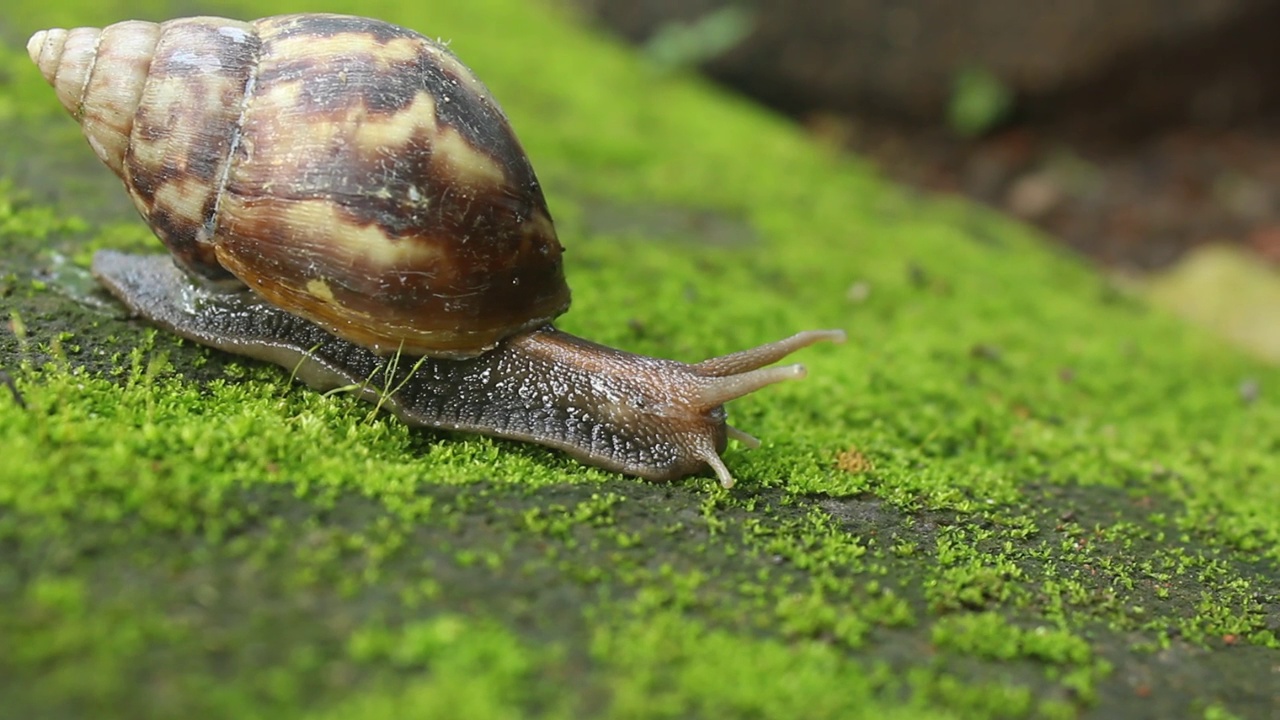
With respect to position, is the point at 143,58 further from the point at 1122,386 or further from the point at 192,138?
the point at 1122,386

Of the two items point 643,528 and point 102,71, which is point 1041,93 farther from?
point 102,71

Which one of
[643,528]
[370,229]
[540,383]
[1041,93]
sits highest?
[1041,93]

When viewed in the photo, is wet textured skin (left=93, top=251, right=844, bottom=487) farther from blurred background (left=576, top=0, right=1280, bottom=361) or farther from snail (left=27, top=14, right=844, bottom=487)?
blurred background (left=576, top=0, right=1280, bottom=361)

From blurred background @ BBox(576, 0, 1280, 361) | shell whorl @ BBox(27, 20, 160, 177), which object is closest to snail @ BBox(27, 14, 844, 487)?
shell whorl @ BBox(27, 20, 160, 177)

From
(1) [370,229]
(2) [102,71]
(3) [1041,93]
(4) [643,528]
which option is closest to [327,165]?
(1) [370,229]

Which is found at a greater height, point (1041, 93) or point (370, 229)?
point (1041, 93)

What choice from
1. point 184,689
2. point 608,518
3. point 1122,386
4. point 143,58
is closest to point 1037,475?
point 1122,386
